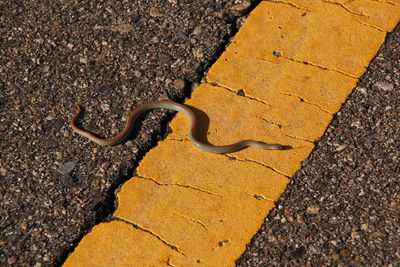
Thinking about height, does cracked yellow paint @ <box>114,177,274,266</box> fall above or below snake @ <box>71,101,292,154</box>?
below

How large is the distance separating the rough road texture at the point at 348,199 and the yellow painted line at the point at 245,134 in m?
0.11

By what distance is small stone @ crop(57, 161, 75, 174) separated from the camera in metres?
4.72

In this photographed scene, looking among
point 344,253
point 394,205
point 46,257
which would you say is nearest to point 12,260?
point 46,257

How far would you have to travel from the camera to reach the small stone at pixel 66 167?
472 centimetres

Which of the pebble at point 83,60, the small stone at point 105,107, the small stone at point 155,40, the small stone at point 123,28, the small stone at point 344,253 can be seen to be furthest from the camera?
the small stone at point 123,28

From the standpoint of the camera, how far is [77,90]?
530cm

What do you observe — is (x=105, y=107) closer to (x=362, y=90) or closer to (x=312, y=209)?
(x=312, y=209)

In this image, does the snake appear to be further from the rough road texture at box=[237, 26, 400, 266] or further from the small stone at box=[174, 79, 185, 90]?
the rough road texture at box=[237, 26, 400, 266]

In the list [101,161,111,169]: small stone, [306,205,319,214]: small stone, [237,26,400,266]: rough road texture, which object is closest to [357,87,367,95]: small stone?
[237,26,400,266]: rough road texture

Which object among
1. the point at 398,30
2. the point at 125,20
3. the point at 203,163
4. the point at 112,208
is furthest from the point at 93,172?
the point at 398,30

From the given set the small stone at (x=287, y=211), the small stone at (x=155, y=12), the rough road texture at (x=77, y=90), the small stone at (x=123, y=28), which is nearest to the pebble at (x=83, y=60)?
the rough road texture at (x=77, y=90)

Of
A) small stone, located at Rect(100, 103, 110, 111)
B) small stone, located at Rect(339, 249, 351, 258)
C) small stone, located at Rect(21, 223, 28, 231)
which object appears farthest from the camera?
small stone, located at Rect(100, 103, 110, 111)

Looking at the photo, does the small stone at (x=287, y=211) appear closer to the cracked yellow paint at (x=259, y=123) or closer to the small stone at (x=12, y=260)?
the cracked yellow paint at (x=259, y=123)

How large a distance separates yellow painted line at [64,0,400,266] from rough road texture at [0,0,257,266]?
175 mm
